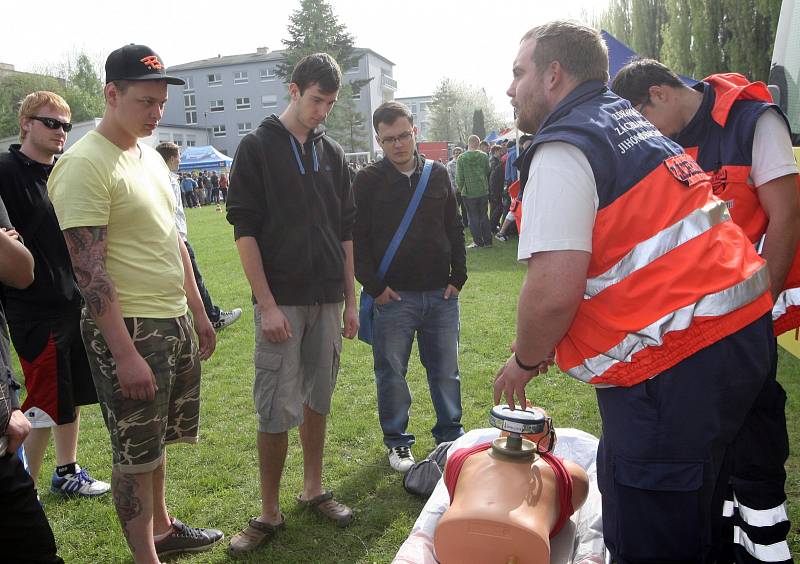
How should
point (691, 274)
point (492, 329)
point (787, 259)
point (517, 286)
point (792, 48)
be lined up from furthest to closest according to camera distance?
point (517, 286)
point (492, 329)
point (792, 48)
point (787, 259)
point (691, 274)

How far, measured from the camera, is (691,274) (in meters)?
1.78

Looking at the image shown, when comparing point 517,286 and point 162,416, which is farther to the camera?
point 517,286

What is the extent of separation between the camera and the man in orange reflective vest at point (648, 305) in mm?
1793

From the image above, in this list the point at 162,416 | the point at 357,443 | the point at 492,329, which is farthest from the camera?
the point at 492,329

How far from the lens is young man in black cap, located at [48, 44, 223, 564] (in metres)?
2.56

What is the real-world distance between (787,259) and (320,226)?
218 cm

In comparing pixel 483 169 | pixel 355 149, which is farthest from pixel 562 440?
pixel 355 149

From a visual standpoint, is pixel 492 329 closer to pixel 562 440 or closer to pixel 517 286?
pixel 517 286

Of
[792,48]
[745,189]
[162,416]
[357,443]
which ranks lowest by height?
[357,443]

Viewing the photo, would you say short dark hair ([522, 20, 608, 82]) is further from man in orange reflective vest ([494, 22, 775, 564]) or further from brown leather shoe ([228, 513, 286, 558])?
brown leather shoe ([228, 513, 286, 558])

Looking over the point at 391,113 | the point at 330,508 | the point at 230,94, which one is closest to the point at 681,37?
the point at 391,113

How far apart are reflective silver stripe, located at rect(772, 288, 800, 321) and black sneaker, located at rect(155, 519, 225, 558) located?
10.2 ft

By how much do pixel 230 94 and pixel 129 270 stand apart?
77015mm

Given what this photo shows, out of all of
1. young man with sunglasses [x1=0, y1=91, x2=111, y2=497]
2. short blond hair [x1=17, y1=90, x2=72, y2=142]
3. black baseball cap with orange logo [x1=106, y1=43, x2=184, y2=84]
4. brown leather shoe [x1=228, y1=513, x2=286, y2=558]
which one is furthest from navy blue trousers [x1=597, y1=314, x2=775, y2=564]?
short blond hair [x1=17, y1=90, x2=72, y2=142]
